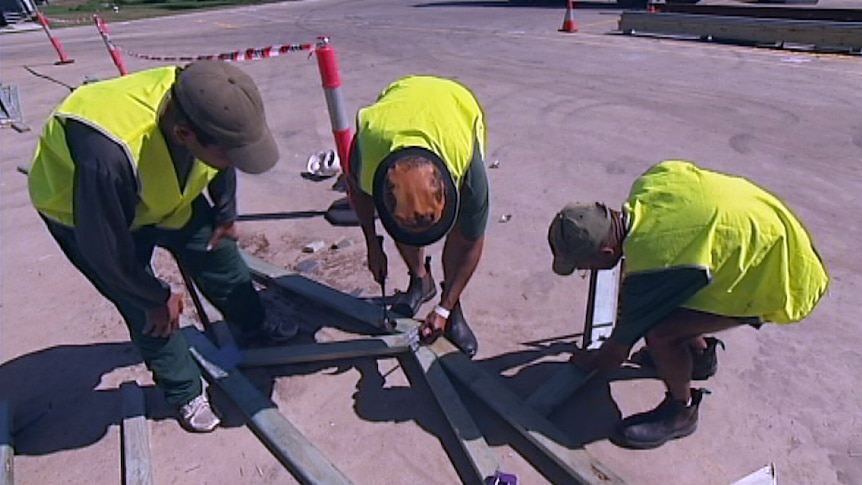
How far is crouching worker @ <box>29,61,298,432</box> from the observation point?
229 centimetres

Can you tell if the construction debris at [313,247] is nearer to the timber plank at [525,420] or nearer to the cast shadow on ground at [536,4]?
the timber plank at [525,420]

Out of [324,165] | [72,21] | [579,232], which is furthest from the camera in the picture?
[72,21]

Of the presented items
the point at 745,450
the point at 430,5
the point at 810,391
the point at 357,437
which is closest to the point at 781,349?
the point at 810,391

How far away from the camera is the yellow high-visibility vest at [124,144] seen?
2383 mm

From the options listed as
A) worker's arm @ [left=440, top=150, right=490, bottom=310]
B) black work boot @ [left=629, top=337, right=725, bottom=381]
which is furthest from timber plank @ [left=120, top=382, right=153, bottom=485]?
black work boot @ [left=629, top=337, right=725, bottom=381]

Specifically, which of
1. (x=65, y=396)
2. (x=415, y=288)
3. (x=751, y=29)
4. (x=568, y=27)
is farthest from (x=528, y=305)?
(x=568, y=27)

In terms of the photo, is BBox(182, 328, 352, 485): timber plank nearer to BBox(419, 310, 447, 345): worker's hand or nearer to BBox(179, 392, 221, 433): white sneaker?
BBox(179, 392, 221, 433): white sneaker

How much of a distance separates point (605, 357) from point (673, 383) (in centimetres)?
30

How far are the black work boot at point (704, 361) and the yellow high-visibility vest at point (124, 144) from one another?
2236 millimetres

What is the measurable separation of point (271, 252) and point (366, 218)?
1781 mm

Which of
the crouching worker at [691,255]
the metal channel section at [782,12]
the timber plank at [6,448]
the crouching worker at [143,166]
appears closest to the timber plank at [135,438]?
the crouching worker at [143,166]

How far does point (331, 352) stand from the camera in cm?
349

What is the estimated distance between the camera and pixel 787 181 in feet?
17.1

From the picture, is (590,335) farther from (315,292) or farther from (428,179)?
(315,292)
